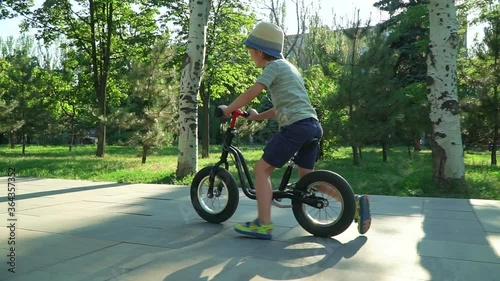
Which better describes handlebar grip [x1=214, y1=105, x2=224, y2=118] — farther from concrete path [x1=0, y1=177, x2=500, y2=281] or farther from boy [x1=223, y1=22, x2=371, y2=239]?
concrete path [x1=0, y1=177, x2=500, y2=281]

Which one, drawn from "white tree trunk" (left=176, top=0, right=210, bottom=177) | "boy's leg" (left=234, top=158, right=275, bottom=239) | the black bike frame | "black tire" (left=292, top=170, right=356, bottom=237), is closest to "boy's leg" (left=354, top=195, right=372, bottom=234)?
"black tire" (left=292, top=170, right=356, bottom=237)

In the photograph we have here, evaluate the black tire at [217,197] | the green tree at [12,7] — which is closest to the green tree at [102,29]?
the green tree at [12,7]

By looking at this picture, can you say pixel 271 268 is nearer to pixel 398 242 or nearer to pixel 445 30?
pixel 398 242

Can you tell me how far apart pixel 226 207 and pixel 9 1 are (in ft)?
60.4

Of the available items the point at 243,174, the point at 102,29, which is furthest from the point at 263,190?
the point at 102,29

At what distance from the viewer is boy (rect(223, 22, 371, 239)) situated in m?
3.74

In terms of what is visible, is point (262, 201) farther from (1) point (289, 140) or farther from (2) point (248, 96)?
(2) point (248, 96)

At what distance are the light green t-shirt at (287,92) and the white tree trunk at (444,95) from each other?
13.4 ft

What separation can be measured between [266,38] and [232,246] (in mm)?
1795

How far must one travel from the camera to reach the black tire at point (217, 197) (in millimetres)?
Answer: 4371

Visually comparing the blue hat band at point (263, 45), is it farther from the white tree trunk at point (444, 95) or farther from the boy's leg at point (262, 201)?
the white tree trunk at point (444, 95)

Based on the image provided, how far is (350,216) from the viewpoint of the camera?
145 inches

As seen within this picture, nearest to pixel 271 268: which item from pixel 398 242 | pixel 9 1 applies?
pixel 398 242

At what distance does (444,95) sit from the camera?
7.08m
